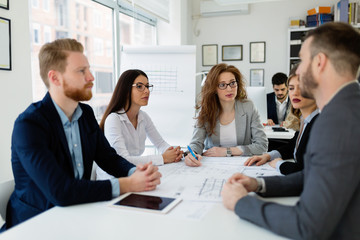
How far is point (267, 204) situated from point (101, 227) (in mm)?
522

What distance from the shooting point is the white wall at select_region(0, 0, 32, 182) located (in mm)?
2238

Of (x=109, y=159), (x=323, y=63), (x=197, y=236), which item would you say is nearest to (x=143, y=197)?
(x=197, y=236)

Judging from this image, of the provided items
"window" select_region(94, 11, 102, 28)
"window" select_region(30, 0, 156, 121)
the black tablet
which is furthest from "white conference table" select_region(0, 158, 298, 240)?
"window" select_region(94, 11, 102, 28)

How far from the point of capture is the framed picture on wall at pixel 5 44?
218 cm

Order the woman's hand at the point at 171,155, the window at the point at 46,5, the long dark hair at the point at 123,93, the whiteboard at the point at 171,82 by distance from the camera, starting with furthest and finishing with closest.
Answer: the whiteboard at the point at 171,82, the window at the point at 46,5, the long dark hair at the point at 123,93, the woman's hand at the point at 171,155

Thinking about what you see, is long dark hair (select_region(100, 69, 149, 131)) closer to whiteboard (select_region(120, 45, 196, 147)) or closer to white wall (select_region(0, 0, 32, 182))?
white wall (select_region(0, 0, 32, 182))

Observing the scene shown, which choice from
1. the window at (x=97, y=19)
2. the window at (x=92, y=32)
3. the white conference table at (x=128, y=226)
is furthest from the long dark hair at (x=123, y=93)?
the window at (x=97, y=19)

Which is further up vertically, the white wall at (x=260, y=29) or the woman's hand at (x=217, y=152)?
the white wall at (x=260, y=29)

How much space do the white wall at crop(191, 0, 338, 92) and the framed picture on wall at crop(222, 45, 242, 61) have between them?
78mm

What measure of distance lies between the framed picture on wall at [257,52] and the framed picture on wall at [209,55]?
28.3 inches

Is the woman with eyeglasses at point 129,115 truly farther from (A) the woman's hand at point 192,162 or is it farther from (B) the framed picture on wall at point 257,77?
(B) the framed picture on wall at point 257,77

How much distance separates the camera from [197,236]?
91cm

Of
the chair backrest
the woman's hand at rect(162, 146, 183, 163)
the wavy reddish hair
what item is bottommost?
the chair backrest

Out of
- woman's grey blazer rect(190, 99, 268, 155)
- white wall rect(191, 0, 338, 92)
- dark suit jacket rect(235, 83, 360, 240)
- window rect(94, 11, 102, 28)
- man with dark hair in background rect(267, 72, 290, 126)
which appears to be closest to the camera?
dark suit jacket rect(235, 83, 360, 240)
